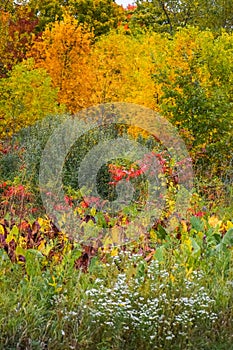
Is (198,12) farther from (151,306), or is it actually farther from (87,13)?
(151,306)

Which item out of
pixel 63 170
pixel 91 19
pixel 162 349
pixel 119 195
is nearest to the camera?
pixel 162 349

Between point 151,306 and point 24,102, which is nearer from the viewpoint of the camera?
point 151,306

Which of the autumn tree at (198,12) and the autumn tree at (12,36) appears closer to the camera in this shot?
the autumn tree at (12,36)

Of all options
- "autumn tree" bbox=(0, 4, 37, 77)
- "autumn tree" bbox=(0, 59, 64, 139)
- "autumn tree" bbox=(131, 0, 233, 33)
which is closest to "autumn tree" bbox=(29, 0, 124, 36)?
"autumn tree" bbox=(131, 0, 233, 33)

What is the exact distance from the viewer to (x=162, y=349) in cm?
369

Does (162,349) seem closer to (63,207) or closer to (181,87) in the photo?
(63,207)

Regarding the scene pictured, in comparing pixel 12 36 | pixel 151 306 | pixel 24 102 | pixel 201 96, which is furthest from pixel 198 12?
pixel 151 306

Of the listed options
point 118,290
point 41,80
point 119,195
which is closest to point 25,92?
point 41,80

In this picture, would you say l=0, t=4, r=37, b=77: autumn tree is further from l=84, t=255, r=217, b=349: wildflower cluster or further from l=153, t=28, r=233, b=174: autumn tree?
l=84, t=255, r=217, b=349: wildflower cluster

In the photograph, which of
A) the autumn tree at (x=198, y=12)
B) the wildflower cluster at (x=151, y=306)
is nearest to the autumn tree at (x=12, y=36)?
the autumn tree at (x=198, y=12)

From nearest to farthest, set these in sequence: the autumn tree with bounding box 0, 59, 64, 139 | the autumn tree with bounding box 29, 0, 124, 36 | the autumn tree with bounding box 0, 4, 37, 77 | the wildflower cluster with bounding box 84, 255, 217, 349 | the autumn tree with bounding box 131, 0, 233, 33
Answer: the wildflower cluster with bounding box 84, 255, 217, 349 < the autumn tree with bounding box 0, 59, 64, 139 < the autumn tree with bounding box 0, 4, 37, 77 < the autumn tree with bounding box 131, 0, 233, 33 < the autumn tree with bounding box 29, 0, 124, 36

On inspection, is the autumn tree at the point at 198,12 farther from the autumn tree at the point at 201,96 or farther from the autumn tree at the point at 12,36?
the autumn tree at the point at 201,96

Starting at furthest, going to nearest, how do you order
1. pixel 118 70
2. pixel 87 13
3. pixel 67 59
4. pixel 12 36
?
1. pixel 87 13
2. pixel 12 36
3. pixel 67 59
4. pixel 118 70

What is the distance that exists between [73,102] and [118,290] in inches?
428
